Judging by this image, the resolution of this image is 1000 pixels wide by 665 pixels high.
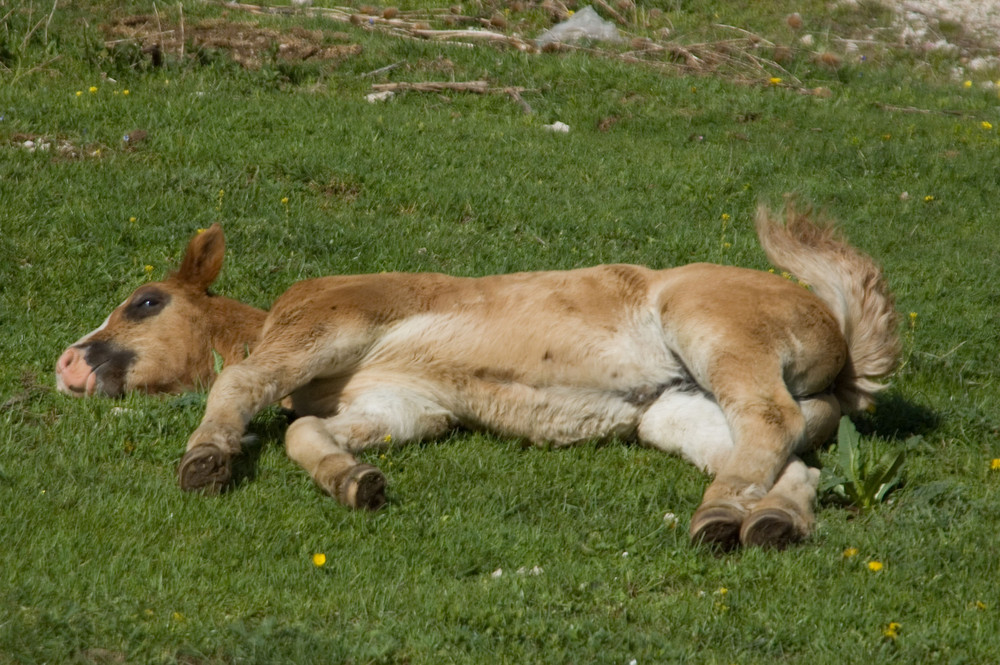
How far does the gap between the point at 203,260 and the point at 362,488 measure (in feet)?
7.56

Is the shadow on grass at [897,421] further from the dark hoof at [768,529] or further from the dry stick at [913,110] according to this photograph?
the dry stick at [913,110]

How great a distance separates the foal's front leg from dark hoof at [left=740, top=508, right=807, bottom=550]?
225 centimetres

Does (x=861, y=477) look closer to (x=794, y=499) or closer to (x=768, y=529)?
(x=794, y=499)

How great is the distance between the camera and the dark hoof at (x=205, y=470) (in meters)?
5.16

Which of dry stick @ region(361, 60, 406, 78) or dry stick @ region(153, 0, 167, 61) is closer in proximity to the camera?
dry stick @ region(153, 0, 167, 61)

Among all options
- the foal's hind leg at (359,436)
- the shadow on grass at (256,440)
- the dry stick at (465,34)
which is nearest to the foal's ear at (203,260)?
the shadow on grass at (256,440)

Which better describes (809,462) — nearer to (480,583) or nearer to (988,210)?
(480,583)

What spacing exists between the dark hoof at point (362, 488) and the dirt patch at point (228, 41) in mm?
7650

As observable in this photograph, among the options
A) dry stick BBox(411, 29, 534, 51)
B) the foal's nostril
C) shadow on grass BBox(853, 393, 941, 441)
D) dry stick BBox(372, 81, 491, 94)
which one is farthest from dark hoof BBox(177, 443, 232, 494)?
dry stick BBox(411, 29, 534, 51)

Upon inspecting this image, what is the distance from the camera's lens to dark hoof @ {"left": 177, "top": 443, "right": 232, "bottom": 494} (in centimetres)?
516

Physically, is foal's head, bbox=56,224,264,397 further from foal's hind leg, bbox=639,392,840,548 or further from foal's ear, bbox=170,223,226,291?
foal's hind leg, bbox=639,392,840,548

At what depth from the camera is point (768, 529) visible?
4785mm

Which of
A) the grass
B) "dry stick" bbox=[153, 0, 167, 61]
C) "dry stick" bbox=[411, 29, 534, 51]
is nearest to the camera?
the grass

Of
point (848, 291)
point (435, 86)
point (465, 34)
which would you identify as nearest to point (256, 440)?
point (848, 291)
